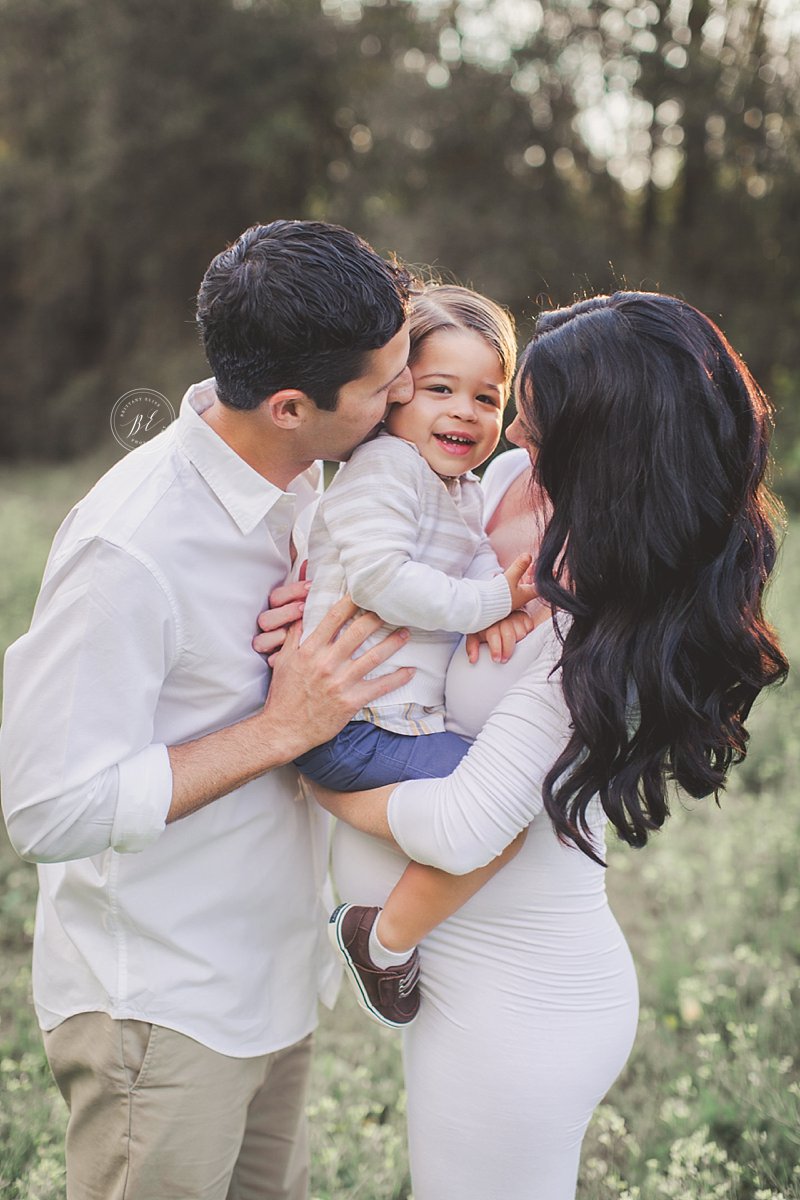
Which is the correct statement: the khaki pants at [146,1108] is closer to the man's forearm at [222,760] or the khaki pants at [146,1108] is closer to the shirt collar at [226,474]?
the man's forearm at [222,760]

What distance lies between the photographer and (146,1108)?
1.96 m

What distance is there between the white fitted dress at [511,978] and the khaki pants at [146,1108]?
0.37 metres

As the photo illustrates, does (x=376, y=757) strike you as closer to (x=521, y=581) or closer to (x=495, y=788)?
(x=495, y=788)

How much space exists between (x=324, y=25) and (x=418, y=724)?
2150 centimetres

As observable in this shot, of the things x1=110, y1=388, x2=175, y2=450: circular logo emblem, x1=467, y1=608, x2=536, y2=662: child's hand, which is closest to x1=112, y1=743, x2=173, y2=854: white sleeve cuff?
x1=467, y1=608, x2=536, y2=662: child's hand

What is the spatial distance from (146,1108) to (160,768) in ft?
2.15

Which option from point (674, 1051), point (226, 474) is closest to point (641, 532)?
point (226, 474)

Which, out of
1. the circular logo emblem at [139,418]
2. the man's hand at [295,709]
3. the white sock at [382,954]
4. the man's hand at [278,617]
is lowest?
the white sock at [382,954]

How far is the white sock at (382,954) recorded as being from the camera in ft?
6.30

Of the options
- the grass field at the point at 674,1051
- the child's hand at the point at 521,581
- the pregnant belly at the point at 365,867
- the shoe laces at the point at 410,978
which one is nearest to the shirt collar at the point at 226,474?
the child's hand at the point at 521,581

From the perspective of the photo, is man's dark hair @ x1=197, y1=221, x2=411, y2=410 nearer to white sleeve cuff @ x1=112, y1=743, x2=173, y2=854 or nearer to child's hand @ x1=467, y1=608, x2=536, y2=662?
child's hand @ x1=467, y1=608, x2=536, y2=662

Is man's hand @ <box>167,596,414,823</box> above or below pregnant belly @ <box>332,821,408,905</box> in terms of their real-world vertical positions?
above

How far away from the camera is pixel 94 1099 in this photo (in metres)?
2.00

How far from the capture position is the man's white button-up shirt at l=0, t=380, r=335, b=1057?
1.80 metres
